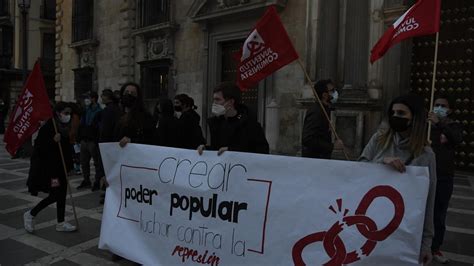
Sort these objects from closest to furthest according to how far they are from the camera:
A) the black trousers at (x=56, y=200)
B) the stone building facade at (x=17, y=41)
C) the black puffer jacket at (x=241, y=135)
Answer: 1. the black puffer jacket at (x=241, y=135)
2. the black trousers at (x=56, y=200)
3. the stone building facade at (x=17, y=41)

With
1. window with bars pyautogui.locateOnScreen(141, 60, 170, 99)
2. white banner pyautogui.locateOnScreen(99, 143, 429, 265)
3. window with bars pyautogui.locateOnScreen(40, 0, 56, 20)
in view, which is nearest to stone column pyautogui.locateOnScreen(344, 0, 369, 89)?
white banner pyautogui.locateOnScreen(99, 143, 429, 265)

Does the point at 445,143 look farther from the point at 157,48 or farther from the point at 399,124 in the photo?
the point at 157,48

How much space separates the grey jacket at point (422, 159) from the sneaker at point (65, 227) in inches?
149

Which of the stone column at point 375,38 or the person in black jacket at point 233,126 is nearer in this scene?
the person in black jacket at point 233,126

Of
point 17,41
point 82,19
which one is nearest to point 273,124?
point 82,19

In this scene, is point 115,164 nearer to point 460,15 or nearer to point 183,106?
point 183,106

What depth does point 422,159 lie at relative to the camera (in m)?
2.55

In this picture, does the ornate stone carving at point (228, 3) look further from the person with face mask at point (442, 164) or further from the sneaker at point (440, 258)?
the sneaker at point (440, 258)

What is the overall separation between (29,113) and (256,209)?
325 cm

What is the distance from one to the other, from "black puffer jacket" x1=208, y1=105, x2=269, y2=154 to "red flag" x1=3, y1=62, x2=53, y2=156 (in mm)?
2345

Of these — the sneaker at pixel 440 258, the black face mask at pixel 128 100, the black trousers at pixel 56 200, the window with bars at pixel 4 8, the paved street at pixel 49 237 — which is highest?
the window with bars at pixel 4 8

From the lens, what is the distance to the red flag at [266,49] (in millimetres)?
3822

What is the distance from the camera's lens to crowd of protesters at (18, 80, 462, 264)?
261 centimetres

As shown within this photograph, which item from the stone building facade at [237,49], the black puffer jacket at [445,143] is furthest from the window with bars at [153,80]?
the black puffer jacket at [445,143]
